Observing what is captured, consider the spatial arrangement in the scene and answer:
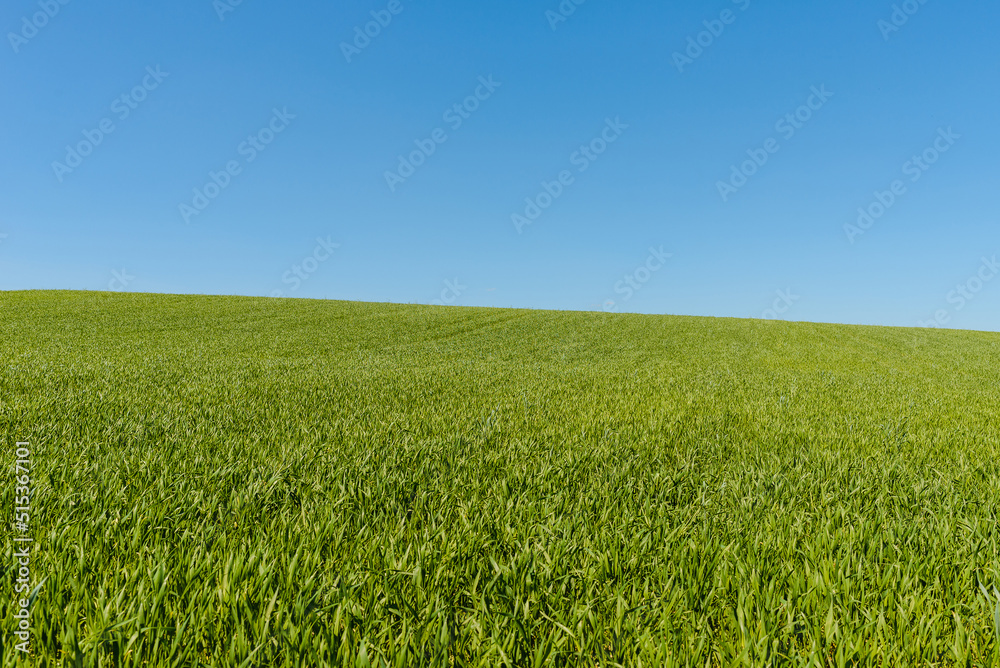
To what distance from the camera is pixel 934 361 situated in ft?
80.5

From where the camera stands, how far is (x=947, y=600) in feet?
8.20

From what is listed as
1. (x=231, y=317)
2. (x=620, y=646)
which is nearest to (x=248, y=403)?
(x=620, y=646)

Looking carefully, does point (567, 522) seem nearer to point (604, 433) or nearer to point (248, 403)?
point (604, 433)

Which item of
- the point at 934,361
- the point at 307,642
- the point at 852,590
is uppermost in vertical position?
the point at 934,361

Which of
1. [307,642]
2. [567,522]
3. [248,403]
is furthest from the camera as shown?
[248,403]

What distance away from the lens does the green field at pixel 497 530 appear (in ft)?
7.00

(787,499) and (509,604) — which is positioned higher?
(787,499)

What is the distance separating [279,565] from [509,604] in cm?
130

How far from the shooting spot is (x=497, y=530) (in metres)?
3.23

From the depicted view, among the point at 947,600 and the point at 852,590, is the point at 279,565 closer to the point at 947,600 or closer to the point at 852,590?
the point at 852,590

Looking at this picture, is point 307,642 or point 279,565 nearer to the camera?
point 307,642

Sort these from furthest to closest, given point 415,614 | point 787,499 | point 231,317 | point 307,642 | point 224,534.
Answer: point 231,317
point 787,499
point 224,534
point 415,614
point 307,642

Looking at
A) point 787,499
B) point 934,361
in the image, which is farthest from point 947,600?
point 934,361

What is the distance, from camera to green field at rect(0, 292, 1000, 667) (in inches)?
84.0
